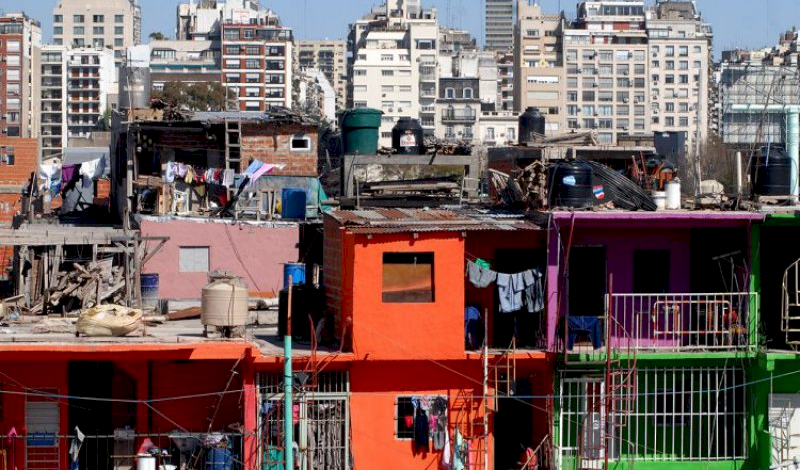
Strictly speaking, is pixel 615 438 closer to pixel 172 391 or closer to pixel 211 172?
pixel 172 391

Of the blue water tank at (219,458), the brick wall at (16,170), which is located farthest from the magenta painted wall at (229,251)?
the brick wall at (16,170)

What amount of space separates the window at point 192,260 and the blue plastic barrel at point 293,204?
3.00 metres

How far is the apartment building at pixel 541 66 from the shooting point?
A: 162 meters

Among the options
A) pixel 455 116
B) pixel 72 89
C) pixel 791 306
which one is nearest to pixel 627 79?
pixel 455 116

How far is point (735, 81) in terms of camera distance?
1284 inches

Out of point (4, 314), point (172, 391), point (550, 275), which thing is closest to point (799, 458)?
point (550, 275)

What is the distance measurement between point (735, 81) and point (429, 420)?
1291 cm

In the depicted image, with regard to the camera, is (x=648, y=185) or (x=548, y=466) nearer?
(x=548, y=466)

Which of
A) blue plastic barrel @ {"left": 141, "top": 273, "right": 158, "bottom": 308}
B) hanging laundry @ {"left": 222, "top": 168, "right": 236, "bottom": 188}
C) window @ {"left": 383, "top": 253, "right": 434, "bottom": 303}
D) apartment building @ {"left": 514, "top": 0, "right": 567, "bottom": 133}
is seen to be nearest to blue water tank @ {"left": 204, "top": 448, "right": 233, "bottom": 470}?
window @ {"left": 383, "top": 253, "right": 434, "bottom": 303}

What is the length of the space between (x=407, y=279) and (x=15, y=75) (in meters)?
132

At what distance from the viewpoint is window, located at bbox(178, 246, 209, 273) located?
36375 millimetres

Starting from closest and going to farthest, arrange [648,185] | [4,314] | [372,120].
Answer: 1. [4,314]
2. [648,185]
3. [372,120]

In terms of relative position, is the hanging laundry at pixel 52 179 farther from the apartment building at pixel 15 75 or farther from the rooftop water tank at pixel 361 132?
the apartment building at pixel 15 75

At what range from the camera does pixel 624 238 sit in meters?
24.7
